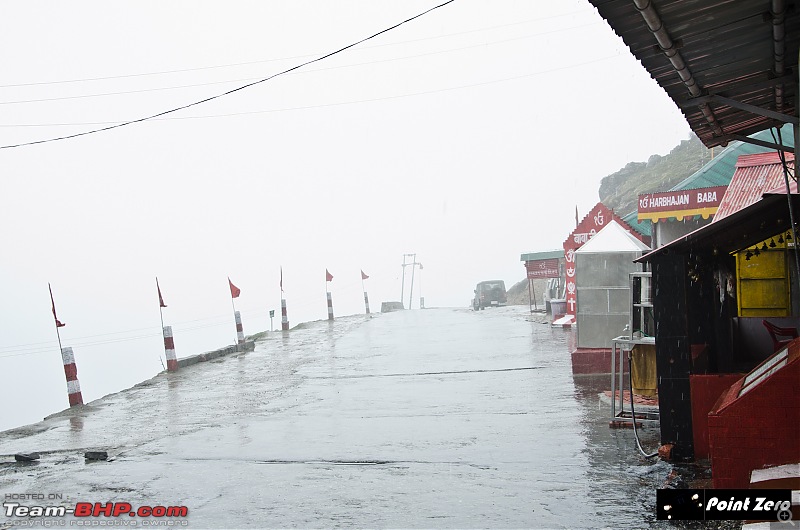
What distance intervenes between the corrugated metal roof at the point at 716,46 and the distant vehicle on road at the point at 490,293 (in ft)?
151

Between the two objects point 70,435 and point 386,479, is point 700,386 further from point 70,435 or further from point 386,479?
point 70,435

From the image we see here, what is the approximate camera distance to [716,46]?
19.9 feet

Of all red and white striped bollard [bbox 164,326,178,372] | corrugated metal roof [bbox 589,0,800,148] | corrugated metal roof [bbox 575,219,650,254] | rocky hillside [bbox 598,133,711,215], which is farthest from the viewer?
rocky hillside [bbox 598,133,711,215]

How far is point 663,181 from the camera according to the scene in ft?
252

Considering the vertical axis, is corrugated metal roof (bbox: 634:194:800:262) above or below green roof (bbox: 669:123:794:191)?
below

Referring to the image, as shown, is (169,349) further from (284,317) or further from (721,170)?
(721,170)

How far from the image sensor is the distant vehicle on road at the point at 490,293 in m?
54.2

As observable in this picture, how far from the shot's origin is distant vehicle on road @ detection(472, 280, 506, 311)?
54.2m

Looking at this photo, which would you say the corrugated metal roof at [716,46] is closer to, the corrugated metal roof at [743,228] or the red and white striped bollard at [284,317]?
the corrugated metal roof at [743,228]

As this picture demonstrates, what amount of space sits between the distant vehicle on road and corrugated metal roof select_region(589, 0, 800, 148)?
4617cm

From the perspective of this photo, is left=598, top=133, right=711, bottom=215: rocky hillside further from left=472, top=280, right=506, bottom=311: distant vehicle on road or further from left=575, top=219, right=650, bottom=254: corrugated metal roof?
left=575, top=219, right=650, bottom=254: corrugated metal roof

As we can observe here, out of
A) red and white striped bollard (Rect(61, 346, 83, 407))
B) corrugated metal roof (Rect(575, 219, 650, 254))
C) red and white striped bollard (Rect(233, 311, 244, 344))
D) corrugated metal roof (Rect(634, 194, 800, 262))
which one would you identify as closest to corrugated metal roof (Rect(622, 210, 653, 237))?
corrugated metal roof (Rect(575, 219, 650, 254))

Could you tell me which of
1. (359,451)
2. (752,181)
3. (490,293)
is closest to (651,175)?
(490,293)

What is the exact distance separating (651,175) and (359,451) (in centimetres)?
8415
